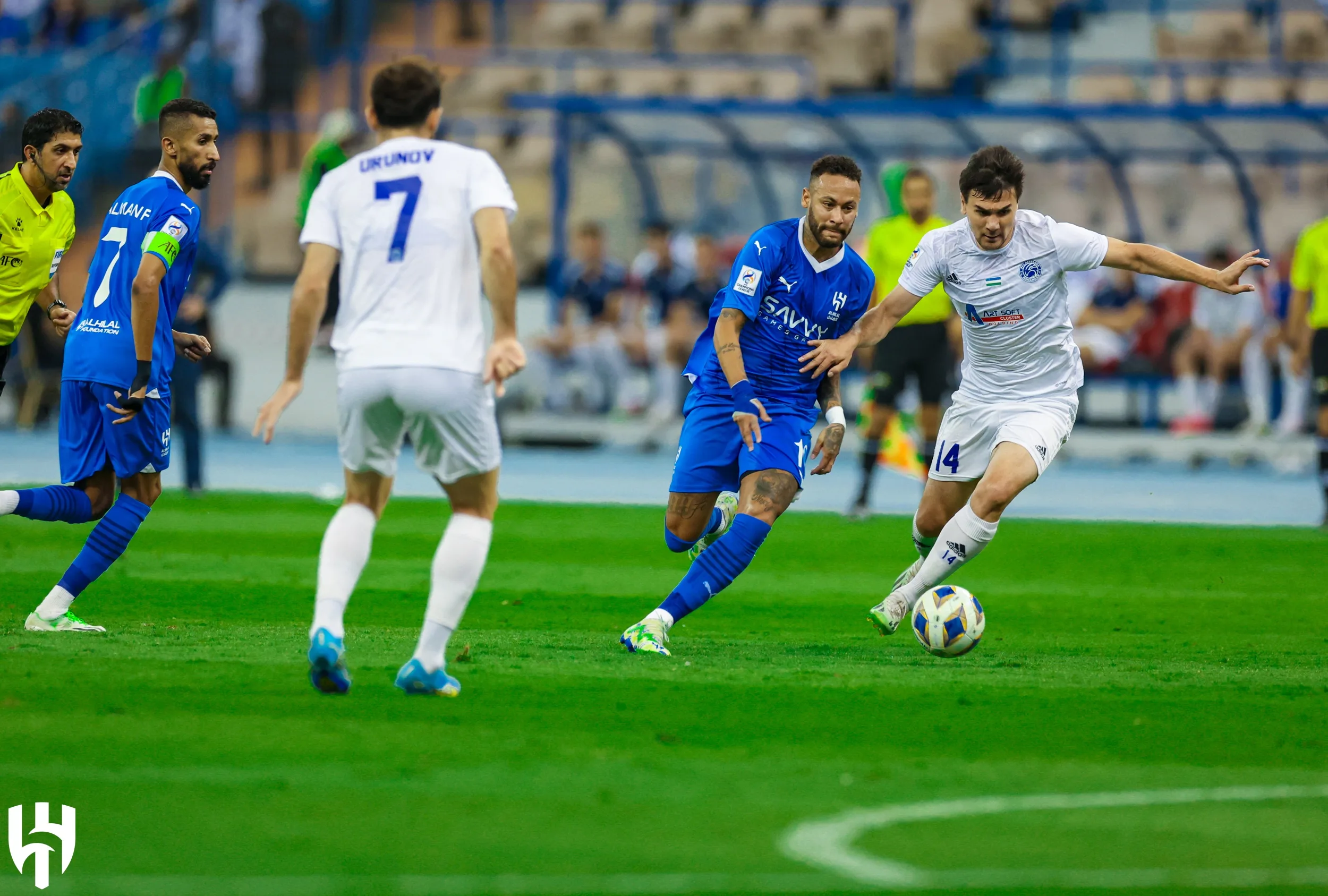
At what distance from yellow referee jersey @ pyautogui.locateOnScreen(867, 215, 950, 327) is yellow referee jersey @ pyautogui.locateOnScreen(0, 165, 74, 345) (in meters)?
7.16

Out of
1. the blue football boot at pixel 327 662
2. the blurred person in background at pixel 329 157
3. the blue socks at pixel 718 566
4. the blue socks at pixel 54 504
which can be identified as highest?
the blurred person in background at pixel 329 157

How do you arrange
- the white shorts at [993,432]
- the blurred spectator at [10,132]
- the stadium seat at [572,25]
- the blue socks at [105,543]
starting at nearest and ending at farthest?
1. the blue socks at [105,543]
2. the white shorts at [993,432]
3. the blurred spectator at [10,132]
4. the stadium seat at [572,25]

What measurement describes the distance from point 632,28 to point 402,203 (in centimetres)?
2427

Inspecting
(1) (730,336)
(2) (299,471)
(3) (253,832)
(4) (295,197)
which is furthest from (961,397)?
(4) (295,197)

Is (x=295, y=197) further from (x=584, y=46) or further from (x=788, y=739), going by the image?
(x=788, y=739)

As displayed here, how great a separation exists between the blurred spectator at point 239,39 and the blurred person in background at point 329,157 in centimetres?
160

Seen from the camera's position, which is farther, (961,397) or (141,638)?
(961,397)

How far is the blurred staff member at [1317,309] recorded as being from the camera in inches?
568

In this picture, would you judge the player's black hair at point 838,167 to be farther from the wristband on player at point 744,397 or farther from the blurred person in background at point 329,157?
the blurred person in background at point 329,157

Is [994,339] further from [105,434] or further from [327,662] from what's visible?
[105,434]

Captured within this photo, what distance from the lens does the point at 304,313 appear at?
19.8 ft

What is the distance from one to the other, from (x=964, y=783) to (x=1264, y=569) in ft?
23.5

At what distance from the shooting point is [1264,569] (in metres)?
11.7

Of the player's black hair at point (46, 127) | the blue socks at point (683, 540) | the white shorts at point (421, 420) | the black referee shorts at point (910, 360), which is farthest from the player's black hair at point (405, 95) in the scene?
the black referee shorts at point (910, 360)
